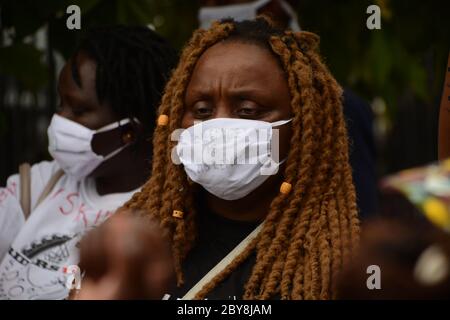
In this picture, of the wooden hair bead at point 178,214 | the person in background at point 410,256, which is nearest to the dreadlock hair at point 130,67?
the wooden hair bead at point 178,214

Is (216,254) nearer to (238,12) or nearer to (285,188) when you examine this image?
(285,188)

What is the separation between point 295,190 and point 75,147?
1224mm

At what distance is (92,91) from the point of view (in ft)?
11.6

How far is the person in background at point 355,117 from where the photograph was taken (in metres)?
3.77

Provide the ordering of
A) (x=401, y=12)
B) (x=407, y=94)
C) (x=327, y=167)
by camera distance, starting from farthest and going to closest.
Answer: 1. (x=407, y=94)
2. (x=401, y=12)
3. (x=327, y=167)

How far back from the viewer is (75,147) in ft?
11.5

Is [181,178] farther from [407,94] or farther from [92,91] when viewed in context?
[407,94]

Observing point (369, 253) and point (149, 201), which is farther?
point (149, 201)

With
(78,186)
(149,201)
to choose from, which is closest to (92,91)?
(78,186)

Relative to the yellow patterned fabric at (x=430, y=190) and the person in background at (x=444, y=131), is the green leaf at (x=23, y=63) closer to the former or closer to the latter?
the person in background at (x=444, y=131)

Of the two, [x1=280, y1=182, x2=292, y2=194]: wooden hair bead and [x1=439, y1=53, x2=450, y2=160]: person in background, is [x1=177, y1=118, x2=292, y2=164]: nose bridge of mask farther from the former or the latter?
[x1=439, y1=53, x2=450, y2=160]: person in background

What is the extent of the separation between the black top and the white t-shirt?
723 millimetres

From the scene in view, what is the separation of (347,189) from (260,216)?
28cm

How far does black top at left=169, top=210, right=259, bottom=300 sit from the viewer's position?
2467 mm
